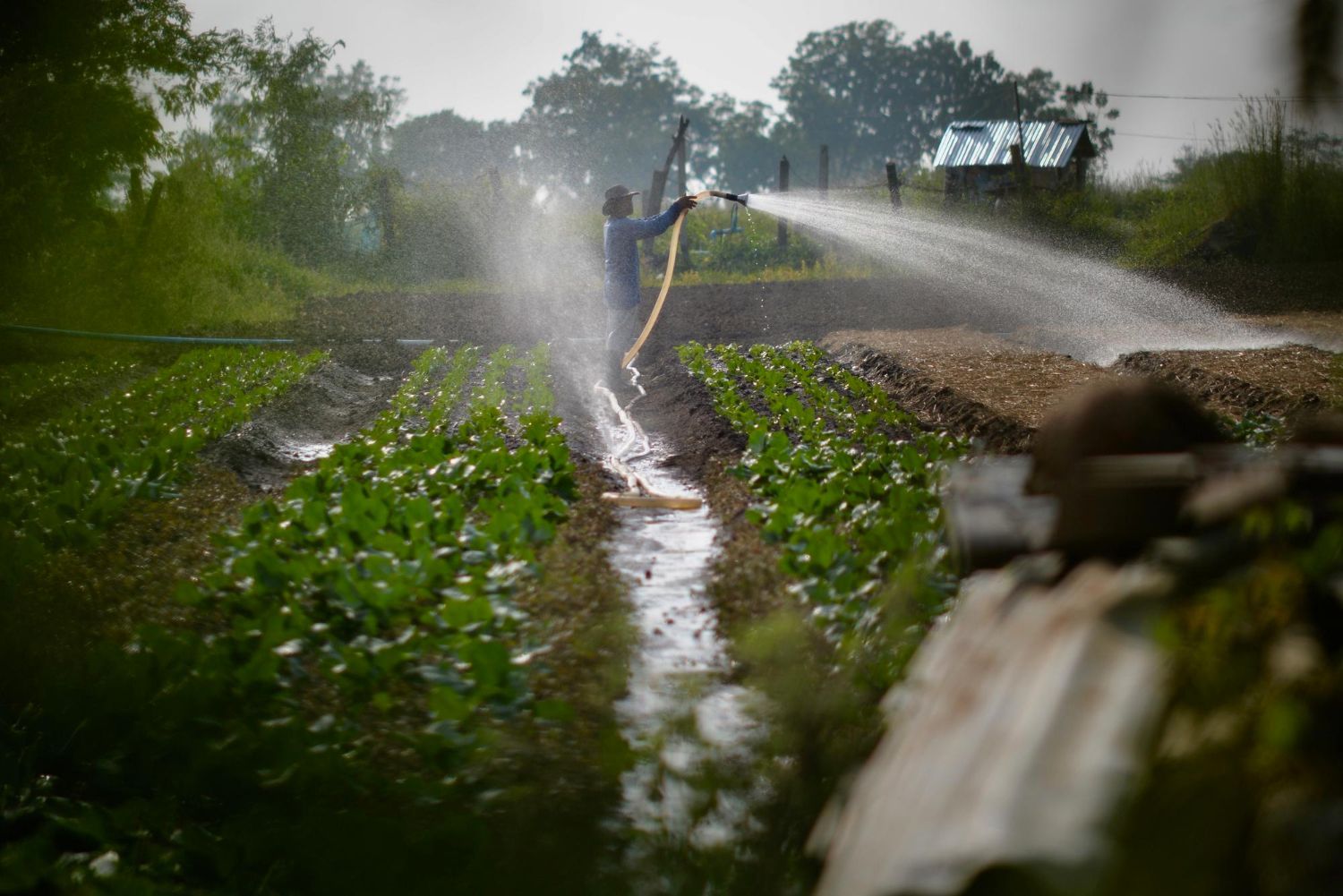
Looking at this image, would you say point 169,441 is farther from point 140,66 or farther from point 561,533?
point 140,66

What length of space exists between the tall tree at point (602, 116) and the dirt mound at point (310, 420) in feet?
175

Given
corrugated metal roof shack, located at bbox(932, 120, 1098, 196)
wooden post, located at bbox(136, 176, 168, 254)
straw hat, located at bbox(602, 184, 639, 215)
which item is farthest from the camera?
corrugated metal roof shack, located at bbox(932, 120, 1098, 196)

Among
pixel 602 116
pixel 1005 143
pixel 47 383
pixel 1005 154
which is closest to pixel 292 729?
pixel 47 383

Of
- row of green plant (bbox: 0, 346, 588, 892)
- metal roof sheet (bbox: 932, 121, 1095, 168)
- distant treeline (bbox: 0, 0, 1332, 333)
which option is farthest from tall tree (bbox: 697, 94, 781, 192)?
row of green plant (bbox: 0, 346, 588, 892)

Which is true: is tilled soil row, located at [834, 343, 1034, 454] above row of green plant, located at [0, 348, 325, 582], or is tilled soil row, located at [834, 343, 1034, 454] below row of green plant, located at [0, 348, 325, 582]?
below

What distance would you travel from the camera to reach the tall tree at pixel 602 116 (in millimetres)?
69375

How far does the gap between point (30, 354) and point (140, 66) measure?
690 centimetres

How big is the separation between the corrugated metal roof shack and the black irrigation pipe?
18.0m

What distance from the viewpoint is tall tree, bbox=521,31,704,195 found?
2731 inches

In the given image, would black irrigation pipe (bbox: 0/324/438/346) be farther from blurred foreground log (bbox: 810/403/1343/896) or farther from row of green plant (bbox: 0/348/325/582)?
blurred foreground log (bbox: 810/403/1343/896)

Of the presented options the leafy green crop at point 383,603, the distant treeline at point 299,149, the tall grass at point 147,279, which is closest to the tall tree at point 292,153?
the distant treeline at point 299,149

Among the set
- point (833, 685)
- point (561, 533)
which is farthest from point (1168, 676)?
point (561, 533)

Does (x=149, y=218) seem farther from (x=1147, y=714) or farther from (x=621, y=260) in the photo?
(x=1147, y=714)

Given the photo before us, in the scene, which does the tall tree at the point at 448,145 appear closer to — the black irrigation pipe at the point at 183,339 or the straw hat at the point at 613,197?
the black irrigation pipe at the point at 183,339
